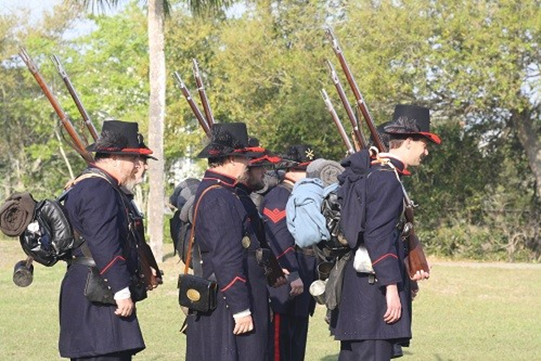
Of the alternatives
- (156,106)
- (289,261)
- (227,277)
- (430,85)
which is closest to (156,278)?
(227,277)

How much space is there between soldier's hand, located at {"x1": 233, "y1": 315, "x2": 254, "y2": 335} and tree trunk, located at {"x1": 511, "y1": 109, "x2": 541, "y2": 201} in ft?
62.6

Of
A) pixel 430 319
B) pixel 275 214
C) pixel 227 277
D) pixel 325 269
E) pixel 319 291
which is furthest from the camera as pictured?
pixel 430 319

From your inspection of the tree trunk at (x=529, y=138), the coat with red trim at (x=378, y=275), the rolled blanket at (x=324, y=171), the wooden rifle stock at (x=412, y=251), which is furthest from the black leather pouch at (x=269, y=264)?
the tree trunk at (x=529, y=138)

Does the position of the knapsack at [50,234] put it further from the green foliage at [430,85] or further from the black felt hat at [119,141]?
the green foliage at [430,85]

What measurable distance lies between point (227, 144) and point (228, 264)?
81 cm

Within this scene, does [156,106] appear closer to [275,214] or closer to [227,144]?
[275,214]

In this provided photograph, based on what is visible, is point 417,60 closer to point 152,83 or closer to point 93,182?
point 152,83

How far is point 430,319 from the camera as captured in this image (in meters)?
15.0

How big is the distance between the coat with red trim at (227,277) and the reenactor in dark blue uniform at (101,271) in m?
0.47

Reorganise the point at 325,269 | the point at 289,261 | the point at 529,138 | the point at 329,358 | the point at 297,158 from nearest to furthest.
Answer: the point at 325,269
the point at 289,261
the point at 297,158
the point at 329,358
the point at 529,138

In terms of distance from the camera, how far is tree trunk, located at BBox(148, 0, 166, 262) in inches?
833

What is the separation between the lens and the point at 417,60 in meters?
23.8

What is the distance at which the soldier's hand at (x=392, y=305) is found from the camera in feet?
22.7

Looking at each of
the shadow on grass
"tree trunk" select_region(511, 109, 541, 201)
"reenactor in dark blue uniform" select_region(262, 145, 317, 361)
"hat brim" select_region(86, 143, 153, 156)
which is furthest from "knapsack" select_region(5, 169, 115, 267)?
"tree trunk" select_region(511, 109, 541, 201)
